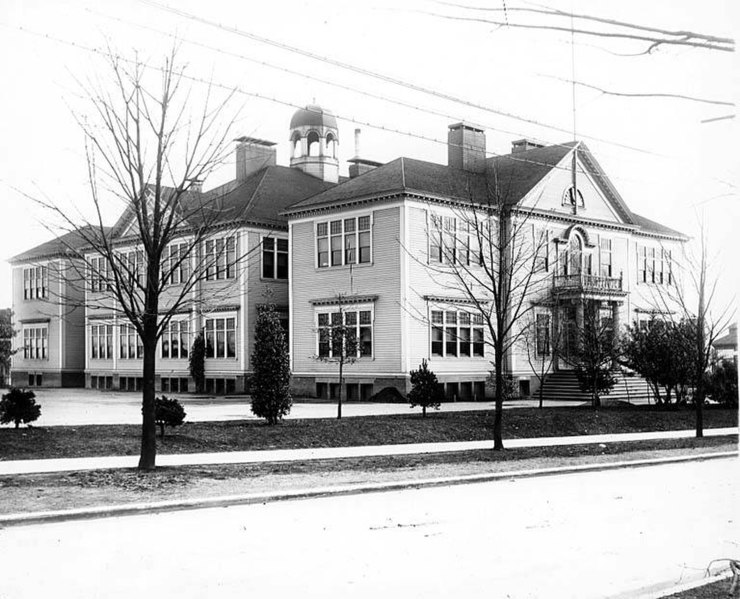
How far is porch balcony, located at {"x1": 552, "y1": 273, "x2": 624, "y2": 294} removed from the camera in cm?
3720

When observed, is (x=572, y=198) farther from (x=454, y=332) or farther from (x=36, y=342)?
(x=36, y=342)

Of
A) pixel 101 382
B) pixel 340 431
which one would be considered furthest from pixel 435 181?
pixel 101 382

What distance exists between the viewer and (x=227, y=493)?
11781 millimetres

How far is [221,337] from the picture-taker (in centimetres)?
4078

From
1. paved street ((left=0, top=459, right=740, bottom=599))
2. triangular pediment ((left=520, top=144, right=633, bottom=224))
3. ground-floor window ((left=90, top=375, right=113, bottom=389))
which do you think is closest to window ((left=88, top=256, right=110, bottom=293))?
paved street ((left=0, top=459, right=740, bottom=599))

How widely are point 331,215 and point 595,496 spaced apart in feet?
81.1

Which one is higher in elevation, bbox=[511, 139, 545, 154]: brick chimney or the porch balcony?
bbox=[511, 139, 545, 154]: brick chimney

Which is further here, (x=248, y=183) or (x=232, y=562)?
(x=248, y=183)

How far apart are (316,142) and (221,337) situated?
12953mm

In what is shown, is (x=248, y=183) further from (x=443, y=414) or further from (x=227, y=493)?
(x=227, y=493)

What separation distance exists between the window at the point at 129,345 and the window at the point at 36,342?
7022 mm

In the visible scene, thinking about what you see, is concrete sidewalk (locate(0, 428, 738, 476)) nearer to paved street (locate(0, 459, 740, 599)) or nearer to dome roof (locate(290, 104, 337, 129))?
paved street (locate(0, 459, 740, 599))

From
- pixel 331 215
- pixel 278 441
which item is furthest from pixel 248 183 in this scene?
pixel 278 441

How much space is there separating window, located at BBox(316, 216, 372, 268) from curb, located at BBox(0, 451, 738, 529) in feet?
65.1
